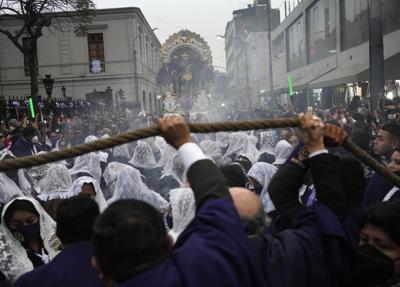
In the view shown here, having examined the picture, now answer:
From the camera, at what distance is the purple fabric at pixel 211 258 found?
4.98 feet

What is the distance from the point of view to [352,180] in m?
2.58

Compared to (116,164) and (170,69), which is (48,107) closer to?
(116,164)

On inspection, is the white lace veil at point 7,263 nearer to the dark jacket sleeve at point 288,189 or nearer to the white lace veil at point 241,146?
the dark jacket sleeve at point 288,189

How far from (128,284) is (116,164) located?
4.94 meters

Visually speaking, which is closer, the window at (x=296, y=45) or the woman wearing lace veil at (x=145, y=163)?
the woman wearing lace veil at (x=145, y=163)

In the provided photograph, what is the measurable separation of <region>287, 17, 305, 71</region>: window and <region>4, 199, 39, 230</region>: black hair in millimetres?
33154

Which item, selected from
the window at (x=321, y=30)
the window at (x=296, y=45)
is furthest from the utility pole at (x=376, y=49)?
the window at (x=296, y=45)

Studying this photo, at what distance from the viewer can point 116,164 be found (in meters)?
6.36

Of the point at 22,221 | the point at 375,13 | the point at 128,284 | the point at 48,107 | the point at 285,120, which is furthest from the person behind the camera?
the point at 48,107

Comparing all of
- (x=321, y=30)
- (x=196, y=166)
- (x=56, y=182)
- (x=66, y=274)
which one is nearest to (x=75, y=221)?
(x=66, y=274)

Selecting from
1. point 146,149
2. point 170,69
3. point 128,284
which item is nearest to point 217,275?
point 128,284

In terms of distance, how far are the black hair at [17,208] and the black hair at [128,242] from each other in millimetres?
1683

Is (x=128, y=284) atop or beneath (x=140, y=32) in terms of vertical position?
beneath

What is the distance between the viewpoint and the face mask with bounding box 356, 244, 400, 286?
196 centimetres
